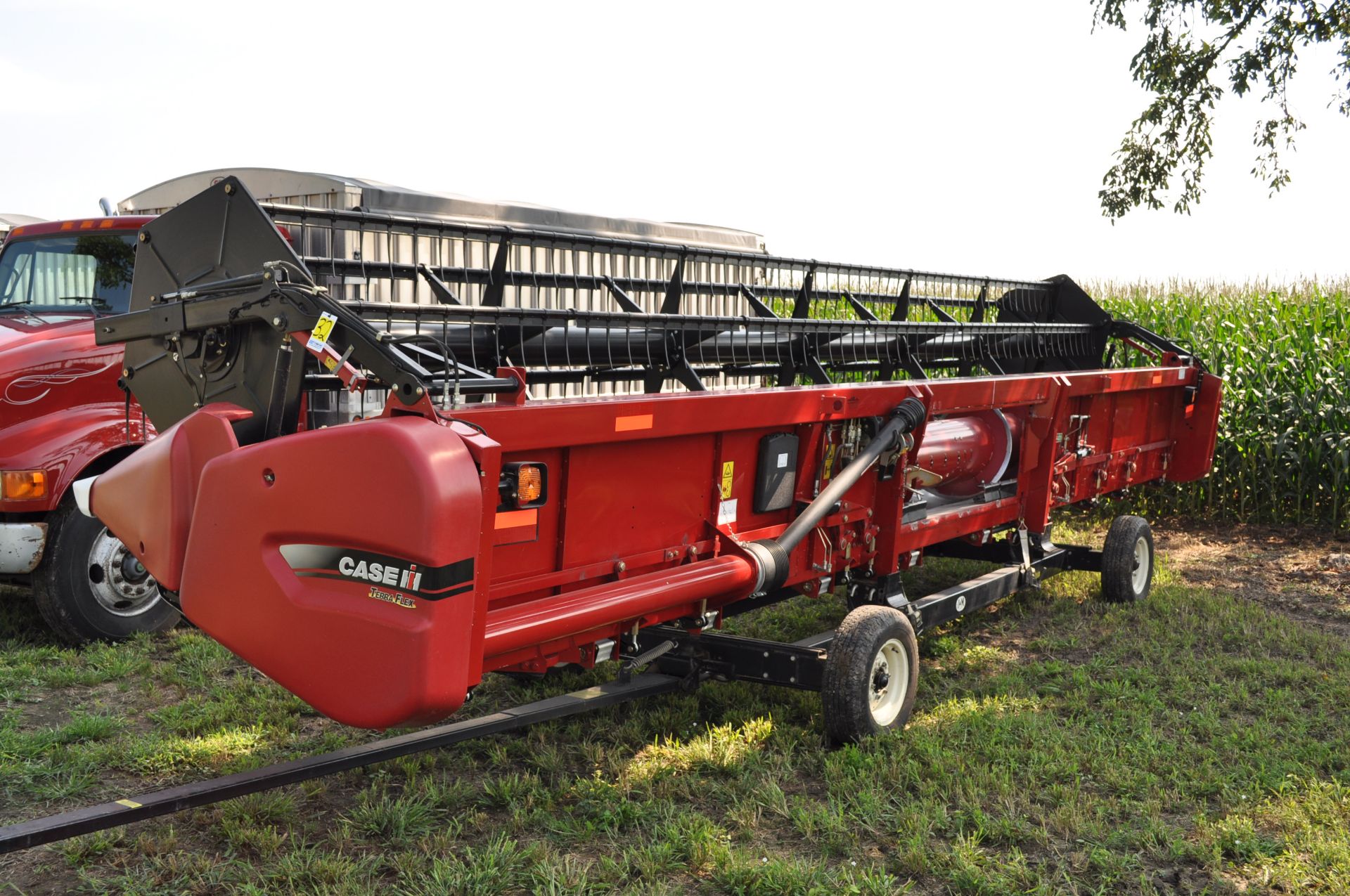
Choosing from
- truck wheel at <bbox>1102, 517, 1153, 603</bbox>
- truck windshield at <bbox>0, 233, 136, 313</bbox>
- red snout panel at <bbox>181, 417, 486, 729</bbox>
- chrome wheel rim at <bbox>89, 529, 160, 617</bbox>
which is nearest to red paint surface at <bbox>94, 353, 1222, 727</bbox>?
red snout panel at <bbox>181, 417, 486, 729</bbox>

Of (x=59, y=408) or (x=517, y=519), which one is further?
(x=59, y=408)

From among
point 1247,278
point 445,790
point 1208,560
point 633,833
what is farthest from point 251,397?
point 1247,278

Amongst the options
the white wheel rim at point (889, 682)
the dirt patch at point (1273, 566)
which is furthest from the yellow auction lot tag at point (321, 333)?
the dirt patch at point (1273, 566)

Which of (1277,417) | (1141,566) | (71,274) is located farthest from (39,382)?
(1277,417)

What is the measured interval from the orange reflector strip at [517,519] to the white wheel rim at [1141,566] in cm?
479

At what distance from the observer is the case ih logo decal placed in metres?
2.55

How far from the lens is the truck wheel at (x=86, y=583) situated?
5289mm

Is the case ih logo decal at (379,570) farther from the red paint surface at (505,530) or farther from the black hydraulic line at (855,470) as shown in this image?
the black hydraulic line at (855,470)

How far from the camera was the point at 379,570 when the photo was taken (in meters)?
2.61

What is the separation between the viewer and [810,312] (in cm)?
629

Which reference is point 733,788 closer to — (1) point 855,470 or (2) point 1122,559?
(1) point 855,470

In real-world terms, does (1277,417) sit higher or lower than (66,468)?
higher

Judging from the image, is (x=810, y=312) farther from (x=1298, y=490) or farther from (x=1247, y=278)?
(x=1247, y=278)

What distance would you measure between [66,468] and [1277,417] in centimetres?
952
